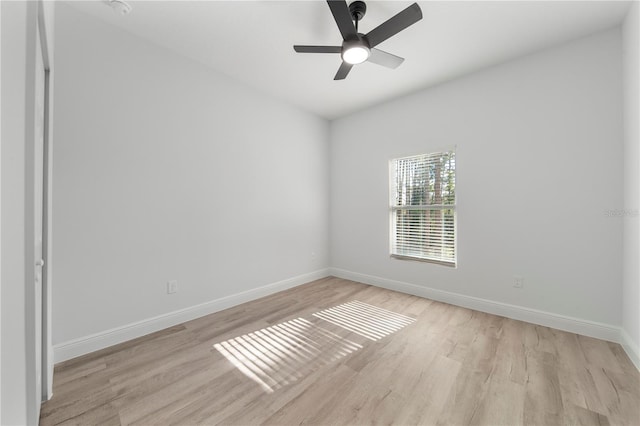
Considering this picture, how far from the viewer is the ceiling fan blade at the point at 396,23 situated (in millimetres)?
1742

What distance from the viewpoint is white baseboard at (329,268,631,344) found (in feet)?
7.59

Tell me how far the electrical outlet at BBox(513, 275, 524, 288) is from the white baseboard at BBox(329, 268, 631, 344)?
0.76 feet

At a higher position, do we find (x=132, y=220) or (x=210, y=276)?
(x=132, y=220)

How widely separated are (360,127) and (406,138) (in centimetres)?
88

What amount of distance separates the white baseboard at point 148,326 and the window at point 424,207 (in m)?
2.05

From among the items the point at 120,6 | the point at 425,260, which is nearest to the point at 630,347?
the point at 425,260

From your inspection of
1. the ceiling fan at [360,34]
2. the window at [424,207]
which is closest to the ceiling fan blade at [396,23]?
the ceiling fan at [360,34]

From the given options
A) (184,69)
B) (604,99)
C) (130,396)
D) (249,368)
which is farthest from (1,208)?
(604,99)

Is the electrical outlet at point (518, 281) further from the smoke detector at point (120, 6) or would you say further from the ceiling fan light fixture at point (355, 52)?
the smoke detector at point (120, 6)

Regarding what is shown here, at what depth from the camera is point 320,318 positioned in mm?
2781

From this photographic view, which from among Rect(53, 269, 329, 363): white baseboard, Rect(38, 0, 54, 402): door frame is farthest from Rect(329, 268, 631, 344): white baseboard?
Rect(38, 0, 54, 402): door frame

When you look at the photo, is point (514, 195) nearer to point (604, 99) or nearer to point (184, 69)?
point (604, 99)

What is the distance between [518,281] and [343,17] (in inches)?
123

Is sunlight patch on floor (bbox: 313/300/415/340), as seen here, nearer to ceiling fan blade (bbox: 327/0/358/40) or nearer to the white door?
the white door
